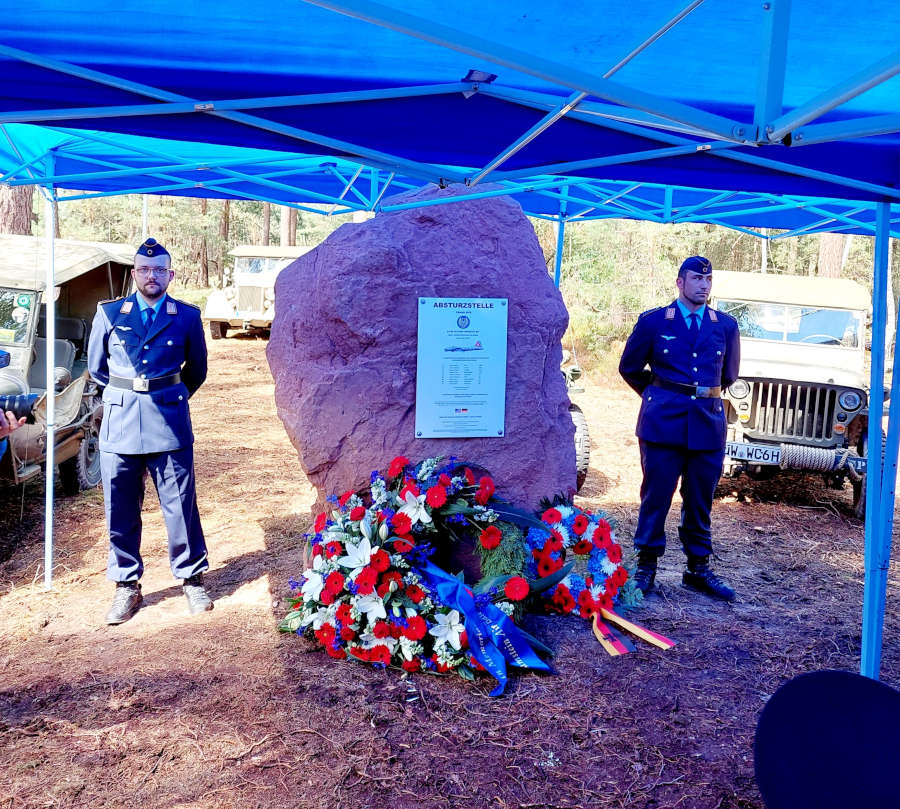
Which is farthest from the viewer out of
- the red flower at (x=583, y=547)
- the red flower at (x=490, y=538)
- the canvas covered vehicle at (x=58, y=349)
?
the canvas covered vehicle at (x=58, y=349)

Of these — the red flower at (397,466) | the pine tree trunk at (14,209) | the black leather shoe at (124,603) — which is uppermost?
the pine tree trunk at (14,209)

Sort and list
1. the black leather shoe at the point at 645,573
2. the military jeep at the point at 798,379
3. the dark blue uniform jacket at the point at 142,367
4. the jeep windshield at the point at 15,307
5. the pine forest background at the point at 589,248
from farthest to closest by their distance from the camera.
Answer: the pine forest background at the point at 589,248 < the military jeep at the point at 798,379 < the jeep windshield at the point at 15,307 < the black leather shoe at the point at 645,573 < the dark blue uniform jacket at the point at 142,367

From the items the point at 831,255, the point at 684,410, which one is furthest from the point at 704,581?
the point at 831,255

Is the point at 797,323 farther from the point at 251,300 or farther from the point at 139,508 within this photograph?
the point at 251,300

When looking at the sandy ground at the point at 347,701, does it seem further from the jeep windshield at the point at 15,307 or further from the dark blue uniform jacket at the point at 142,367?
the jeep windshield at the point at 15,307

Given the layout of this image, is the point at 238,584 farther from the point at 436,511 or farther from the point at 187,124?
the point at 187,124

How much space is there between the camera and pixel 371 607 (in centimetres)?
371

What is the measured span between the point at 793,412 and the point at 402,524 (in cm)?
445

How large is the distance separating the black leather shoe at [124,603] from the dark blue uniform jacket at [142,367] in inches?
28.4

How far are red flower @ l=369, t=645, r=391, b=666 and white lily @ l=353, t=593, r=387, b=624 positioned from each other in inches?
4.8

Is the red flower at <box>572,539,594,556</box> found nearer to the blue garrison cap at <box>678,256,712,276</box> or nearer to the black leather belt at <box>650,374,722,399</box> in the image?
the black leather belt at <box>650,374,722,399</box>

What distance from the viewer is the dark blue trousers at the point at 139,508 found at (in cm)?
421

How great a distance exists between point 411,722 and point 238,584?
186 cm

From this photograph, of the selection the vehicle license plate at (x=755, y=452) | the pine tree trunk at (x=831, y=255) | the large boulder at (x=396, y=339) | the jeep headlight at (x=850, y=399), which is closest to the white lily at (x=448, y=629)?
the large boulder at (x=396, y=339)
